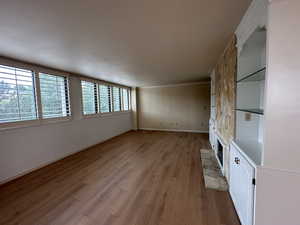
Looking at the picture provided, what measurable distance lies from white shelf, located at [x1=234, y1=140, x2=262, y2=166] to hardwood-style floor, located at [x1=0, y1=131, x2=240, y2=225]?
0.85 meters

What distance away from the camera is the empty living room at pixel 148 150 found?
1.06 metres

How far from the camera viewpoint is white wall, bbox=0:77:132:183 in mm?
2595

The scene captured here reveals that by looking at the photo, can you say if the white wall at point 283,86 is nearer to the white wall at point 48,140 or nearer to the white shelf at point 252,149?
the white shelf at point 252,149

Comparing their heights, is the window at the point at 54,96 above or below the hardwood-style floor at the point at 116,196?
above

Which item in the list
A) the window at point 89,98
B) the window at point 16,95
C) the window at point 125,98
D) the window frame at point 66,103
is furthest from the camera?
the window at point 125,98

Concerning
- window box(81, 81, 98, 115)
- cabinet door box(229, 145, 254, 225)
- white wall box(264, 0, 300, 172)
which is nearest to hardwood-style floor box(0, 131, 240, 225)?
cabinet door box(229, 145, 254, 225)

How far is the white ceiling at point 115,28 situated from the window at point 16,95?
0.35 m

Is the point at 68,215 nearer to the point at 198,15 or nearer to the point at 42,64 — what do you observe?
the point at 198,15

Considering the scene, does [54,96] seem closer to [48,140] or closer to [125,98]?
[48,140]

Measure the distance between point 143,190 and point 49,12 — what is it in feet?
8.30

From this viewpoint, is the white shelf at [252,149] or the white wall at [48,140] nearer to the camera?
the white shelf at [252,149]

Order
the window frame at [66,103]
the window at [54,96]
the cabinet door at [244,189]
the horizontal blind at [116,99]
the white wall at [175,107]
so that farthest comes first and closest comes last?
→ the white wall at [175,107] → the horizontal blind at [116,99] → the window at [54,96] → the window frame at [66,103] → the cabinet door at [244,189]

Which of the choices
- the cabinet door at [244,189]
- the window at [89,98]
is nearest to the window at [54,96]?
the window at [89,98]

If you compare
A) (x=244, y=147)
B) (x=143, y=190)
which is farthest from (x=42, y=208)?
(x=244, y=147)
